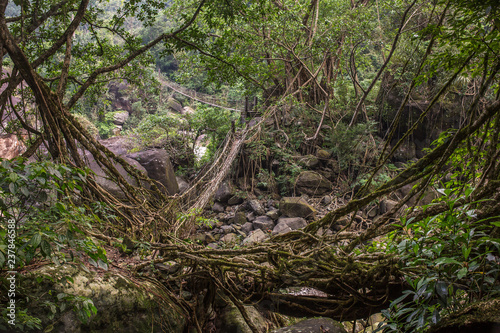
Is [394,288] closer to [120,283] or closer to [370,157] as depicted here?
[120,283]

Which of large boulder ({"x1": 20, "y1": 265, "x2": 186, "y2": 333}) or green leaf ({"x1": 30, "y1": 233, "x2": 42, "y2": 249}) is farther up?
green leaf ({"x1": 30, "y1": 233, "x2": 42, "y2": 249})

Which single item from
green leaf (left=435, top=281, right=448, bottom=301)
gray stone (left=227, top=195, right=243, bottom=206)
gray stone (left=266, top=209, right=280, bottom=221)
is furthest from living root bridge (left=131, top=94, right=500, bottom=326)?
gray stone (left=227, top=195, right=243, bottom=206)

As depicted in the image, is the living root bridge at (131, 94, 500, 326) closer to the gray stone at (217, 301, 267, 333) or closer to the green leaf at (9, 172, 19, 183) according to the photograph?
the gray stone at (217, 301, 267, 333)

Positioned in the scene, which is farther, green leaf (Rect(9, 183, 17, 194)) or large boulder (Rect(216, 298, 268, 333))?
large boulder (Rect(216, 298, 268, 333))

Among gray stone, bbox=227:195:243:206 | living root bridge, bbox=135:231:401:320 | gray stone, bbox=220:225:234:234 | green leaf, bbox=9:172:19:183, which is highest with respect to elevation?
green leaf, bbox=9:172:19:183

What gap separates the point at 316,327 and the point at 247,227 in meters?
4.53

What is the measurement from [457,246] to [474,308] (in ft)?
1.00

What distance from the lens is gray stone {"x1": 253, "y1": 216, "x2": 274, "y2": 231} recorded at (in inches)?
249

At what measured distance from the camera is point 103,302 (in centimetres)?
170

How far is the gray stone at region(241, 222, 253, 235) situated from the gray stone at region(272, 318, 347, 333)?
429 centimetres

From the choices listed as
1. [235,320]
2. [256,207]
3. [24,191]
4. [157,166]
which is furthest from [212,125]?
[24,191]

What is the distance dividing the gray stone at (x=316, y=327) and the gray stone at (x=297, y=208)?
4262 millimetres

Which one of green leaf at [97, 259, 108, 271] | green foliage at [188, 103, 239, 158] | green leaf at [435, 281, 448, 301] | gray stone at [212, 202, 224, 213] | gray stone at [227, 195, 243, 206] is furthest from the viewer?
green foliage at [188, 103, 239, 158]

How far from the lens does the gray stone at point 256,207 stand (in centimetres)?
685
